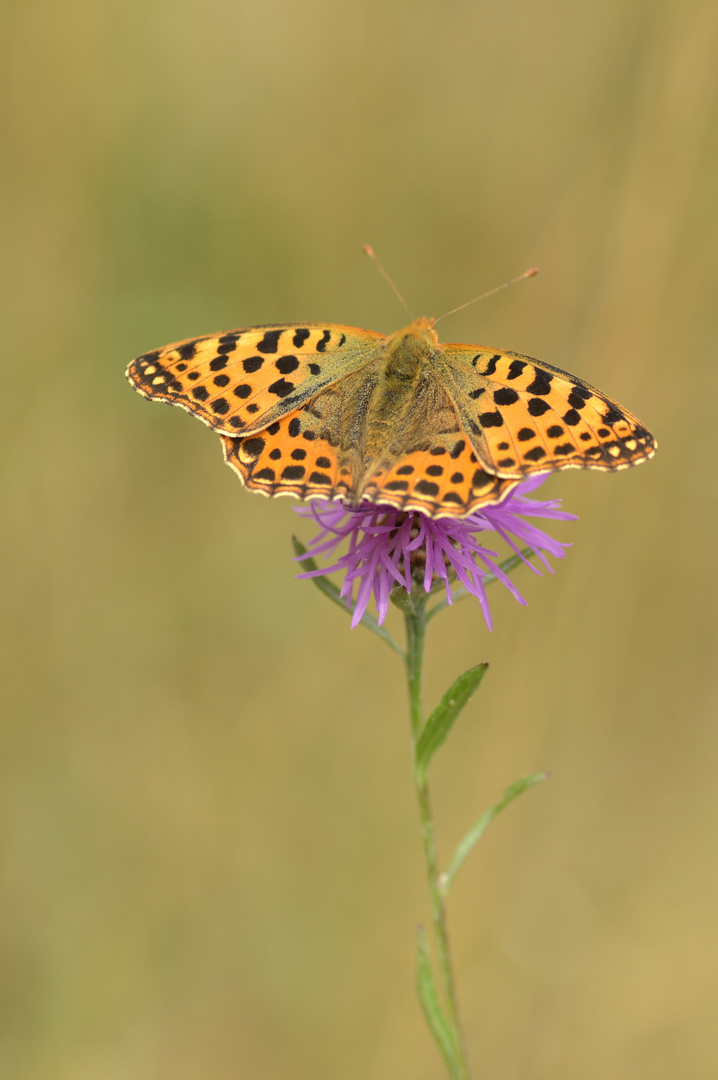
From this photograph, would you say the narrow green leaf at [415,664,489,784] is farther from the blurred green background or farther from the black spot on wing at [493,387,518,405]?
the blurred green background

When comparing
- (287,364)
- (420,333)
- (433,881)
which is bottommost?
(433,881)

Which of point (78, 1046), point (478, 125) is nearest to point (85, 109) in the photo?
point (478, 125)

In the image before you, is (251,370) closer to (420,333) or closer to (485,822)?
(420,333)

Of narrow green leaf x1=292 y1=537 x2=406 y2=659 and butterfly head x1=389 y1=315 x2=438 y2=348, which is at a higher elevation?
butterfly head x1=389 y1=315 x2=438 y2=348

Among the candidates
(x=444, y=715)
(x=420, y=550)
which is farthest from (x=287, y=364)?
(x=444, y=715)

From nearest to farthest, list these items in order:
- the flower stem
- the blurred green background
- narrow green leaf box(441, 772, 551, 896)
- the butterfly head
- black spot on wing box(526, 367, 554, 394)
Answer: the flower stem
narrow green leaf box(441, 772, 551, 896)
black spot on wing box(526, 367, 554, 394)
the butterfly head
the blurred green background

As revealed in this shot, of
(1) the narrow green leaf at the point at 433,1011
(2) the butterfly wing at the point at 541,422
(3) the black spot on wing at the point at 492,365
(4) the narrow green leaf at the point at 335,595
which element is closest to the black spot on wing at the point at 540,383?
(2) the butterfly wing at the point at 541,422

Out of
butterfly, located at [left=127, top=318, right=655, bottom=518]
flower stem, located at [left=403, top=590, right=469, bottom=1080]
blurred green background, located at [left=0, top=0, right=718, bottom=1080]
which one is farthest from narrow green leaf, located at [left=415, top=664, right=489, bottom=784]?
blurred green background, located at [left=0, top=0, right=718, bottom=1080]

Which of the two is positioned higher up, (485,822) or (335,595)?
(335,595)
